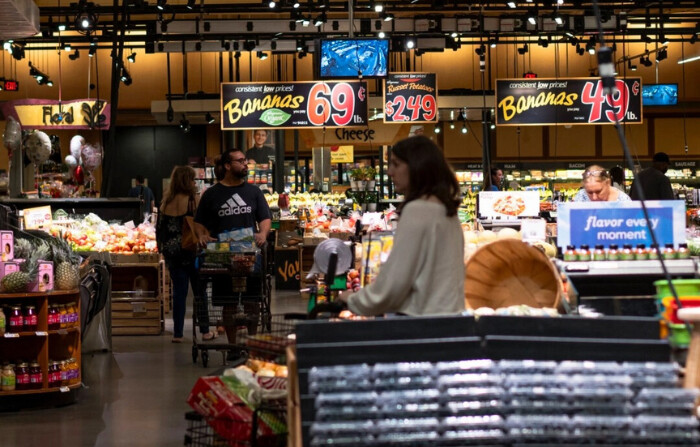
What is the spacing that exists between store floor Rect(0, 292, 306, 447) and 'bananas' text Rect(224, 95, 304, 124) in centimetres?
618

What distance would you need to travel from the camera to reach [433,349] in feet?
9.75

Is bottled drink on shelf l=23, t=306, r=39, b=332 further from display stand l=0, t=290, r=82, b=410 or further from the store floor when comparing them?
the store floor

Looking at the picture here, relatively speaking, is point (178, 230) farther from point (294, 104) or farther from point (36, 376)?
point (294, 104)

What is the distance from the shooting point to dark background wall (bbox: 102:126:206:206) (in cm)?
2753

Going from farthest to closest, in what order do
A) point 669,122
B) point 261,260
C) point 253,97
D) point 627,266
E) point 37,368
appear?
point 669,122 < point 253,97 < point 261,260 < point 37,368 < point 627,266

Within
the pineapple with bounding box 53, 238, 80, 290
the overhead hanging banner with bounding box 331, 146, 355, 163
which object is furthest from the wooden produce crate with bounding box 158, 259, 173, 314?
the overhead hanging banner with bounding box 331, 146, 355, 163

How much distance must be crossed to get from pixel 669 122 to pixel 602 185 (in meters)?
20.8

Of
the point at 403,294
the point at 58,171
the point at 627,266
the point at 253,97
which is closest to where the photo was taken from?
the point at 403,294

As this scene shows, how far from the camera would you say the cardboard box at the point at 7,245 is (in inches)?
271

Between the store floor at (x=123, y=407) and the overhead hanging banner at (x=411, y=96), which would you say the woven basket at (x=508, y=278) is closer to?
the store floor at (x=123, y=407)

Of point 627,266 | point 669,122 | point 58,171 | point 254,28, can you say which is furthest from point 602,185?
point 669,122

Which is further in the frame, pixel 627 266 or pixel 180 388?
pixel 180 388

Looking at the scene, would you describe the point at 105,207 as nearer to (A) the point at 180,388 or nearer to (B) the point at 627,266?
(A) the point at 180,388


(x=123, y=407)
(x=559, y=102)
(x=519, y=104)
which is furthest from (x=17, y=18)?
(x=559, y=102)
